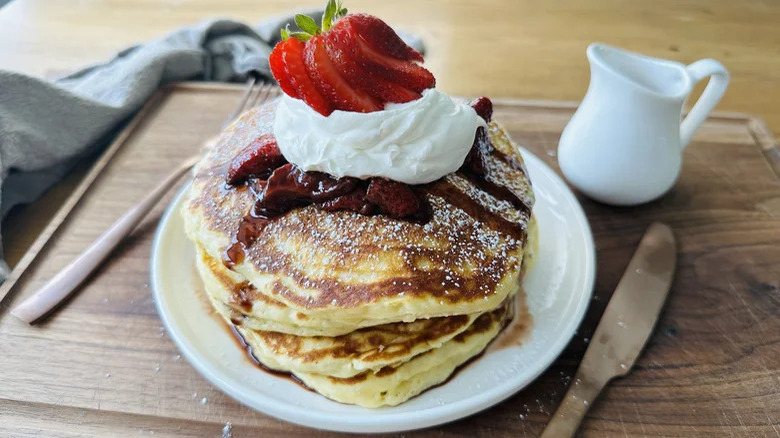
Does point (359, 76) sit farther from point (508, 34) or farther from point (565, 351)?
point (508, 34)

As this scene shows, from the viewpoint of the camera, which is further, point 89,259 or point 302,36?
point 89,259

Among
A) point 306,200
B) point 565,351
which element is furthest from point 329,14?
point 565,351

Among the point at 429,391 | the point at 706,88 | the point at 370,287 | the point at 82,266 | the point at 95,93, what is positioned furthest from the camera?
the point at 95,93

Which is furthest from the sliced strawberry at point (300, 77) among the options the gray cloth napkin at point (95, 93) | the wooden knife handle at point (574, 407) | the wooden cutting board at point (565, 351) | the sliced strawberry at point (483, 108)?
the gray cloth napkin at point (95, 93)

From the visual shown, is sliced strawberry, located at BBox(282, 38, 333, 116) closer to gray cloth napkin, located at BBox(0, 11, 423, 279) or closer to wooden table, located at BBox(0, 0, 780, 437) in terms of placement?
wooden table, located at BBox(0, 0, 780, 437)

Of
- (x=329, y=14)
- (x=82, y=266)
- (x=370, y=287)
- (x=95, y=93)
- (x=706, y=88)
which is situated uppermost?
(x=329, y=14)

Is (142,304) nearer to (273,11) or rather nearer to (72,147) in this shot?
(72,147)

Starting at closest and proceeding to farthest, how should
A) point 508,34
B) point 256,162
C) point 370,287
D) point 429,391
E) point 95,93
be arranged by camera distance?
point 370,287 → point 429,391 → point 256,162 → point 95,93 → point 508,34
